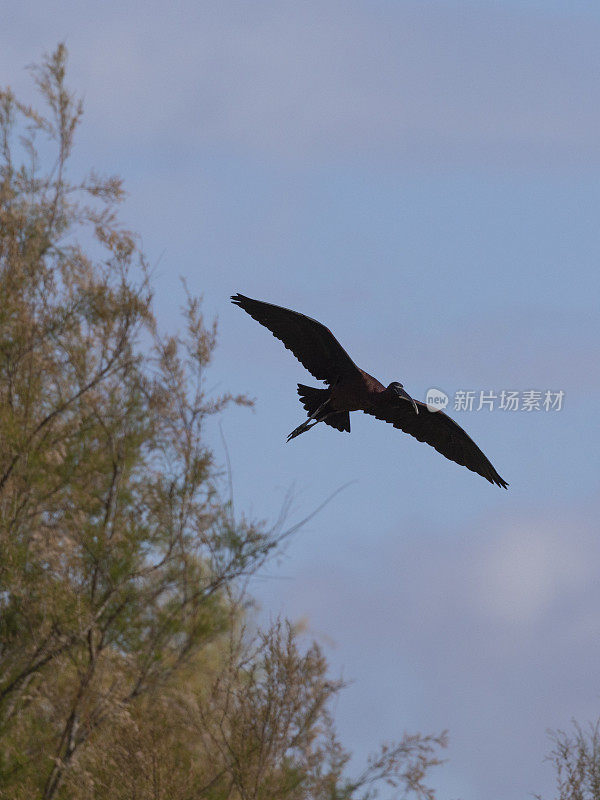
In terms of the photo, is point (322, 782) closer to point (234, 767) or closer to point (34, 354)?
point (234, 767)

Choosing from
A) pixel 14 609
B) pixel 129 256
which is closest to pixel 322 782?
pixel 14 609

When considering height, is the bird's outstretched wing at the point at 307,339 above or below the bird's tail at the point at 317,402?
above

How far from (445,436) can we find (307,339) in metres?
1.54

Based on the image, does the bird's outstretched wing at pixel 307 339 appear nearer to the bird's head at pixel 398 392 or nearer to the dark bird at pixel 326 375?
the dark bird at pixel 326 375

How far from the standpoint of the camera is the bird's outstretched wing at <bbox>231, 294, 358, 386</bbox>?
773 centimetres

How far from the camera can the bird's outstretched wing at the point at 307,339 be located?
304 inches

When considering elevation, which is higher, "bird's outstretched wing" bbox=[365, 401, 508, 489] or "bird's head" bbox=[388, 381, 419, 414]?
"bird's outstretched wing" bbox=[365, 401, 508, 489]

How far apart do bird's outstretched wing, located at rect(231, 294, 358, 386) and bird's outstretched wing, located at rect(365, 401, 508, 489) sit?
84cm

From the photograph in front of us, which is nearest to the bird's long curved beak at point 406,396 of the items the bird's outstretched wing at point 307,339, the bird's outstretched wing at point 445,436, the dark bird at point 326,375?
the dark bird at point 326,375

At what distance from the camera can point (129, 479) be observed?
14273mm

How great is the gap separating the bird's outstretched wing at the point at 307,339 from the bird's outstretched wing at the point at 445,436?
2.74 feet

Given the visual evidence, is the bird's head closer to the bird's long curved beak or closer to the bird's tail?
the bird's long curved beak

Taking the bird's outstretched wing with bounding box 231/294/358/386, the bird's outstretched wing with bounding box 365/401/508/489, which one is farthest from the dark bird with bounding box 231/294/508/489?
the bird's outstretched wing with bounding box 365/401/508/489

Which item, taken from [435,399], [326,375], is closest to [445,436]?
[435,399]
